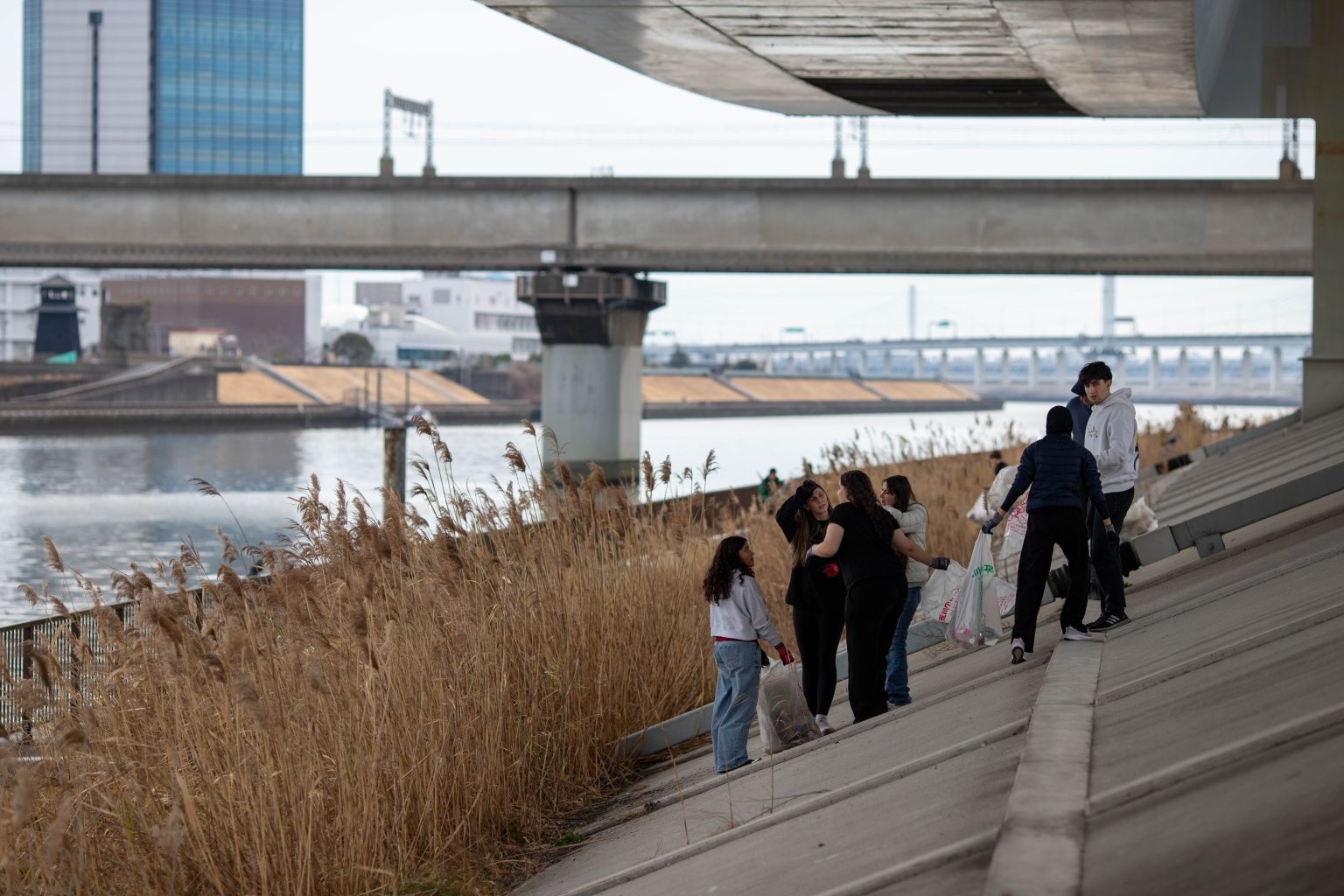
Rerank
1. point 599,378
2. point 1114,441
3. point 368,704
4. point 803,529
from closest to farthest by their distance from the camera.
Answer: point 368,704 → point 803,529 → point 1114,441 → point 599,378

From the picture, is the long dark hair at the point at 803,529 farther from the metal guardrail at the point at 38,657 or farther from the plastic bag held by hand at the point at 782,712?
the metal guardrail at the point at 38,657

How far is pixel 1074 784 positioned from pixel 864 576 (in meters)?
3.05

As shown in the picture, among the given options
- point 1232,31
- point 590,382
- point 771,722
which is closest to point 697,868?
point 771,722

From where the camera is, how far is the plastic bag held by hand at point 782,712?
7367mm

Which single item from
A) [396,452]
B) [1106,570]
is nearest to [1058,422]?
[1106,570]

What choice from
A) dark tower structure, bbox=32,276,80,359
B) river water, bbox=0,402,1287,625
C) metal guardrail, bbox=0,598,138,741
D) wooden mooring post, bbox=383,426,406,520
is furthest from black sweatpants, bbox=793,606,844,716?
dark tower structure, bbox=32,276,80,359

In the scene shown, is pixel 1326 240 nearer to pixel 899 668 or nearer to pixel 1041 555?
pixel 1041 555

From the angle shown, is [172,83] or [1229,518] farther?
[172,83]

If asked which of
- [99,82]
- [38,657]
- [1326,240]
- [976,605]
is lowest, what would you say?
[976,605]

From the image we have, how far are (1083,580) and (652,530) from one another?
3140mm

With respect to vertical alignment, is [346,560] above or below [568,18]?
below

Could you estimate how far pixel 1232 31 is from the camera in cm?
1911

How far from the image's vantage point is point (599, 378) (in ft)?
137

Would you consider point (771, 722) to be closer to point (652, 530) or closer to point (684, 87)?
point (652, 530)
